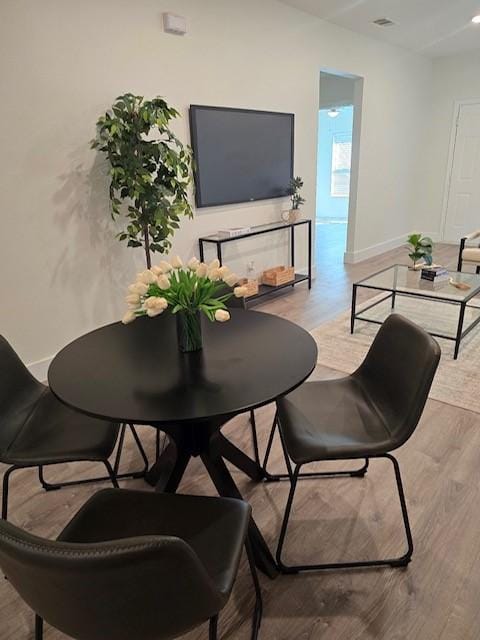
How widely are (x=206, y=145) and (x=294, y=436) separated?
284 centimetres

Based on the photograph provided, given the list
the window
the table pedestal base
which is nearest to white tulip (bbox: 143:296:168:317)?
the table pedestal base

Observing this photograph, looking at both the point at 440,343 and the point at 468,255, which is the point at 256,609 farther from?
the point at 468,255

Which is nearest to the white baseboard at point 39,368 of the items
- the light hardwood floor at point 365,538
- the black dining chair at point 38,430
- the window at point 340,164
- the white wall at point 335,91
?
the light hardwood floor at point 365,538

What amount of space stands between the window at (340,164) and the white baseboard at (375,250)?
10.0 feet

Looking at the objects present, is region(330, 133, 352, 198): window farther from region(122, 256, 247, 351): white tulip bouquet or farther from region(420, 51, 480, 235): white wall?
region(122, 256, 247, 351): white tulip bouquet

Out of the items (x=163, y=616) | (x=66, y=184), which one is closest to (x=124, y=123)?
(x=66, y=184)

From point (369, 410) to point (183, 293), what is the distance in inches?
33.6

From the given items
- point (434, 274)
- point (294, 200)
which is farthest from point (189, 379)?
point (294, 200)

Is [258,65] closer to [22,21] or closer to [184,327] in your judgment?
[22,21]

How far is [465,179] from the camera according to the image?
21.2 ft

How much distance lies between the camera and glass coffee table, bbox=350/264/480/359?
3020mm

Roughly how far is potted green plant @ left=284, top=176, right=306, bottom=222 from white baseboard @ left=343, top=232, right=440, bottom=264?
1.60 m

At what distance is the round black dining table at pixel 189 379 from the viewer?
1189 mm

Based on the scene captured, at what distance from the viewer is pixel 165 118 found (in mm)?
2736
